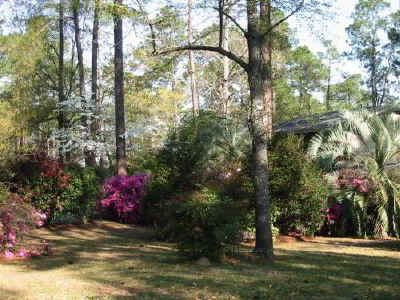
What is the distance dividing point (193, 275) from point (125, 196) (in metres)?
9.22

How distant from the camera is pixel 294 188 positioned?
12578 millimetres

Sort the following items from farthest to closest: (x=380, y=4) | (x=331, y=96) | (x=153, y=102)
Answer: (x=331, y=96) → (x=380, y=4) → (x=153, y=102)

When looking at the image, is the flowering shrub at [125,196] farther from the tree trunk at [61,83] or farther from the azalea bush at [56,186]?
the tree trunk at [61,83]

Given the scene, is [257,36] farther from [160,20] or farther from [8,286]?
[8,286]

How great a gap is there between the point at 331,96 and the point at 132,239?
41085 mm

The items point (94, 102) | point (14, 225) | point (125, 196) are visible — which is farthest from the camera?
point (94, 102)

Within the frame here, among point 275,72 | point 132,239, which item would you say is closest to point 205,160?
point 132,239

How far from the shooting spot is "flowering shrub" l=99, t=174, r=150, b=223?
16188 mm

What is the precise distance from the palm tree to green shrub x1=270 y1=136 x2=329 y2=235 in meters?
1.49

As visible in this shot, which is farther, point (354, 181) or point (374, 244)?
point (354, 181)

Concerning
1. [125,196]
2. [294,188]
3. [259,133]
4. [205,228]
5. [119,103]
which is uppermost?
[119,103]

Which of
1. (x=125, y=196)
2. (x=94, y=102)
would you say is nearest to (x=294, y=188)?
(x=125, y=196)

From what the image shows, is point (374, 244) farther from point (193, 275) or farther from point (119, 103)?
point (119, 103)

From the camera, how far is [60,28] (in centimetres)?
2511
